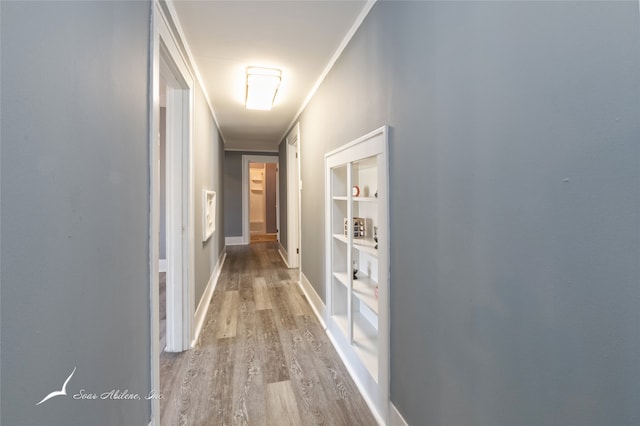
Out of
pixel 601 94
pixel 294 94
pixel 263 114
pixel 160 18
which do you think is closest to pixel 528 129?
pixel 601 94

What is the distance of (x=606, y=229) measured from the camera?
1.97ft

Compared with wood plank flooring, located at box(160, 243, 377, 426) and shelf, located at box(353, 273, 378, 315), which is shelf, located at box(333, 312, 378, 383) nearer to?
wood plank flooring, located at box(160, 243, 377, 426)

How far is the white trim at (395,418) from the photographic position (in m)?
1.38

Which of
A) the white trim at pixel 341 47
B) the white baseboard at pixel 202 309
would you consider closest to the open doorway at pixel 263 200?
the white baseboard at pixel 202 309

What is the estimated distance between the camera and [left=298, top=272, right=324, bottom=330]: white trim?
2.77m

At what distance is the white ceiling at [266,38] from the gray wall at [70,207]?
0.70m

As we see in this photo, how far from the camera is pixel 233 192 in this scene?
23.4 ft

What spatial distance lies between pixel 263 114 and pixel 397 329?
3.42m

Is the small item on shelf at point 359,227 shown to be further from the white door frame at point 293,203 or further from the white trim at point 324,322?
the white door frame at point 293,203

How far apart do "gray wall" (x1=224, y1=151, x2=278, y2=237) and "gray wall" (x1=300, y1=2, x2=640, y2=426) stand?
6155 millimetres

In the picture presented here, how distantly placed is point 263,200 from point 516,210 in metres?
8.64

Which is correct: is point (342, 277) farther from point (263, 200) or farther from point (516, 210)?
point (263, 200)

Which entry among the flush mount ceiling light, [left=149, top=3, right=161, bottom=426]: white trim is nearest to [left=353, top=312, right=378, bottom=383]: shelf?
[left=149, top=3, right=161, bottom=426]: white trim

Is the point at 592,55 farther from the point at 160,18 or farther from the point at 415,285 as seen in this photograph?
the point at 160,18
